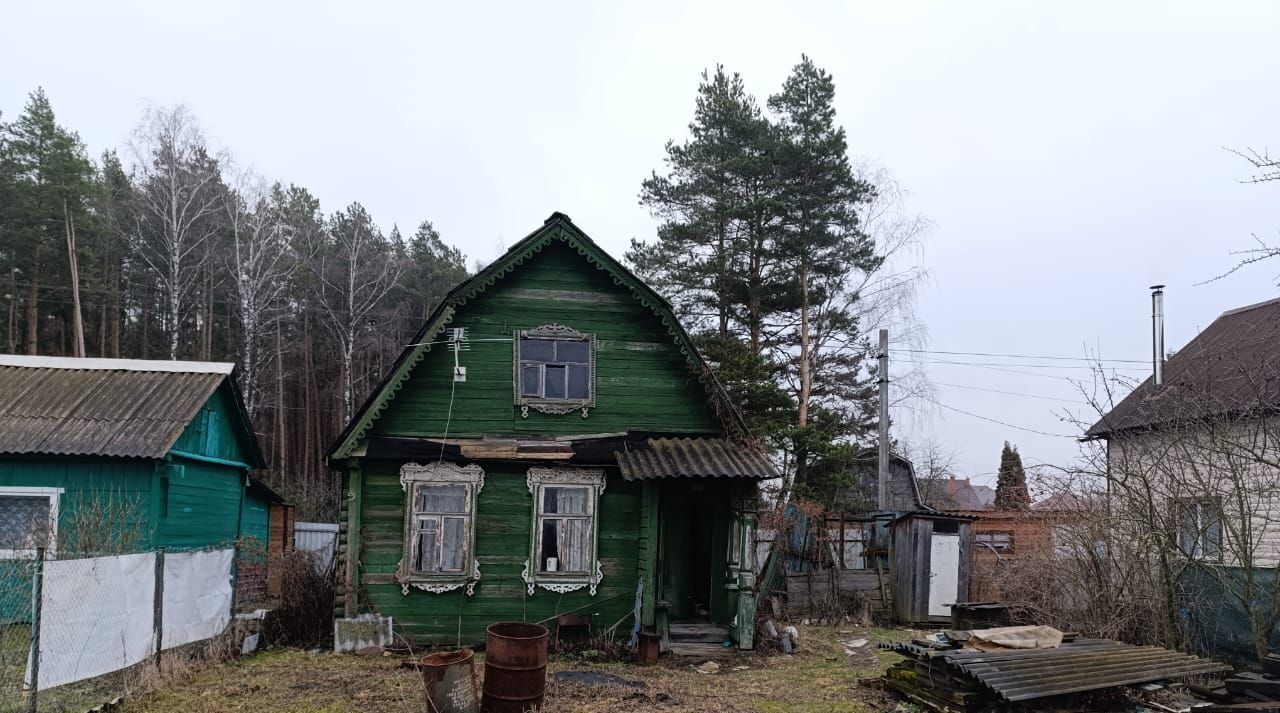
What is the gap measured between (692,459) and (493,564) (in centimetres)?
349

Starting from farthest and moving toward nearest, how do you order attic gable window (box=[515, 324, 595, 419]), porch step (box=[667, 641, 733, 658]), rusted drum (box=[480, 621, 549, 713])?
1. attic gable window (box=[515, 324, 595, 419])
2. porch step (box=[667, 641, 733, 658])
3. rusted drum (box=[480, 621, 549, 713])

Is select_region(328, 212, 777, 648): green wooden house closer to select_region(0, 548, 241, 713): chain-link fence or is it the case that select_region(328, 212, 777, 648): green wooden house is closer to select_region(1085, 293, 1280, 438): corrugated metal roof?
select_region(0, 548, 241, 713): chain-link fence

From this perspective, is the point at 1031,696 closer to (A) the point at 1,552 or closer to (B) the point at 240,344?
(A) the point at 1,552

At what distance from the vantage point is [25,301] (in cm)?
2734

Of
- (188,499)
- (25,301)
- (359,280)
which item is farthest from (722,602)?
(25,301)

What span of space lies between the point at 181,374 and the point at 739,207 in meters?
15.7

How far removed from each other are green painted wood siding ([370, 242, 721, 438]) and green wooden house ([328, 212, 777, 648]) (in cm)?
2

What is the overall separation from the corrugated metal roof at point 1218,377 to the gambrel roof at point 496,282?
574cm

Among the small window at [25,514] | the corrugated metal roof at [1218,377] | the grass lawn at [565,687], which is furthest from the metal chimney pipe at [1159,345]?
the small window at [25,514]

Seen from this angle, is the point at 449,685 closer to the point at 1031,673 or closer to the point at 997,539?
the point at 1031,673

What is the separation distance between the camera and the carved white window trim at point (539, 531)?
12.1 m

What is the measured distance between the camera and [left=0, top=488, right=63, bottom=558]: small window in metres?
12.6

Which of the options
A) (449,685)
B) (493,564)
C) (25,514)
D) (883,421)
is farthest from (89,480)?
(883,421)

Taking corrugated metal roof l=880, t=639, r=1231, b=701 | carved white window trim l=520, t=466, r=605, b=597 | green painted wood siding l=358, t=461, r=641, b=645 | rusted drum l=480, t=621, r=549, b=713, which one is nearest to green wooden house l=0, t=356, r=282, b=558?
green painted wood siding l=358, t=461, r=641, b=645
